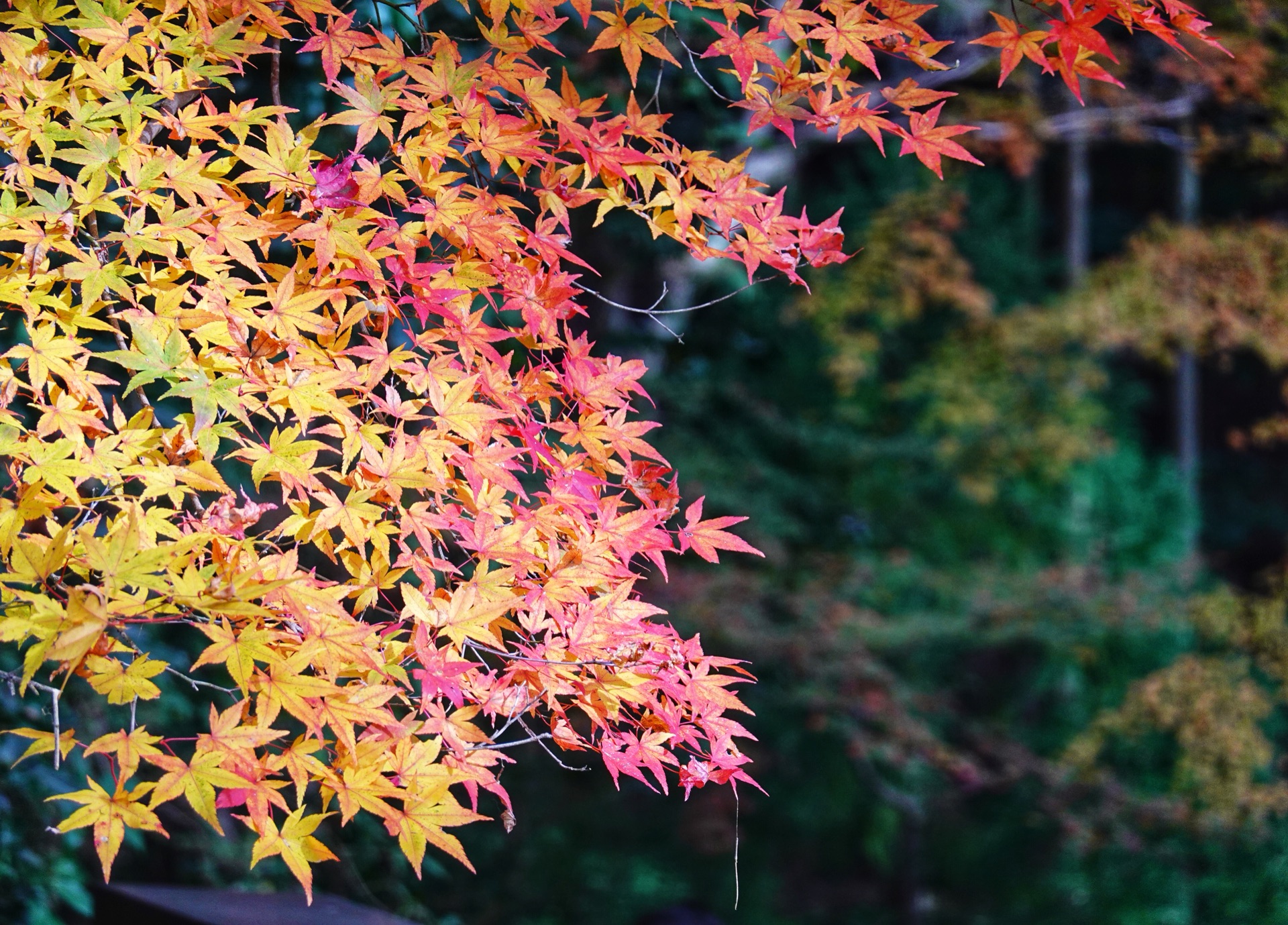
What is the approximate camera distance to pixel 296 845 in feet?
3.78

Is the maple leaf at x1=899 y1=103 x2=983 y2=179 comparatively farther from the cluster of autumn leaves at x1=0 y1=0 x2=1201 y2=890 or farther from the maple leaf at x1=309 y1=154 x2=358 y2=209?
the maple leaf at x1=309 y1=154 x2=358 y2=209

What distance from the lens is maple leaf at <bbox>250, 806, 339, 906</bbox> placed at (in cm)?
112

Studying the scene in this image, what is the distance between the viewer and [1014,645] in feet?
29.2

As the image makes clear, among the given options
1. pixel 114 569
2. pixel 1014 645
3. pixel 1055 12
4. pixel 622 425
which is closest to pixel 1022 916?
pixel 1014 645

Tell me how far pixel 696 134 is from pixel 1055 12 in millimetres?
1483

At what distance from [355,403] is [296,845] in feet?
1.56

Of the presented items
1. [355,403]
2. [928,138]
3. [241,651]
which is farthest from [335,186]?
[928,138]

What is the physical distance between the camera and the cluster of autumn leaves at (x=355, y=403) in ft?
3.72

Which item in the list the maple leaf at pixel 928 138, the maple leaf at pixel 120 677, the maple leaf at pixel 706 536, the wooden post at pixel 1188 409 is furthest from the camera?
the wooden post at pixel 1188 409

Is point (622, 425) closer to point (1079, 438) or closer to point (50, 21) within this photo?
point (50, 21)

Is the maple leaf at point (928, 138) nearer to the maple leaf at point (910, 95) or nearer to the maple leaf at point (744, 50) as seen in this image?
the maple leaf at point (910, 95)

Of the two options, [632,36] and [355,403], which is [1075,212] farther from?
[355,403]

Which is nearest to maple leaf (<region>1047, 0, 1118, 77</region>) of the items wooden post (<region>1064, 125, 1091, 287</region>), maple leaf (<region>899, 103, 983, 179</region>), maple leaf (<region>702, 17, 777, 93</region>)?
maple leaf (<region>899, 103, 983, 179</region>)

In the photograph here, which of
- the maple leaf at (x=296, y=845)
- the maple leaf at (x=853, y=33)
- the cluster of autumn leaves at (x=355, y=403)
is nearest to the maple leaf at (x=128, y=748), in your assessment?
the cluster of autumn leaves at (x=355, y=403)
